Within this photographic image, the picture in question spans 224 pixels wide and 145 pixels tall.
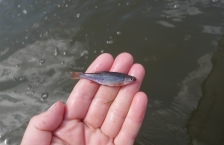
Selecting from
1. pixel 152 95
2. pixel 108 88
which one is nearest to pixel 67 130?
pixel 108 88

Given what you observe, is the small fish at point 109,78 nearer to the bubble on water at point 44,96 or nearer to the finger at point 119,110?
the finger at point 119,110

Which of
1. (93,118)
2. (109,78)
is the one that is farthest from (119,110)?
(109,78)

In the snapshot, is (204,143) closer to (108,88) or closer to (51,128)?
(108,88)

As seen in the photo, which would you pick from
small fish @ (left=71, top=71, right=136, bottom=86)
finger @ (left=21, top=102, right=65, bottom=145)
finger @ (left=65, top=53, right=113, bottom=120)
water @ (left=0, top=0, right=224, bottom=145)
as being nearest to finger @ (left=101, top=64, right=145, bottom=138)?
small fish @ (left=71, top=71, right=136, bottom=86)

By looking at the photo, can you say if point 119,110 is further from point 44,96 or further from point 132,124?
point 44,96

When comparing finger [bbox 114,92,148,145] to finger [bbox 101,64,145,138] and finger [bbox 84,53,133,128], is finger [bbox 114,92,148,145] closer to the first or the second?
finger [bbox 101,64,145,138]

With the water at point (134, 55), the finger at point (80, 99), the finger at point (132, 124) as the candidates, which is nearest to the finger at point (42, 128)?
the finger at point (80, 99)

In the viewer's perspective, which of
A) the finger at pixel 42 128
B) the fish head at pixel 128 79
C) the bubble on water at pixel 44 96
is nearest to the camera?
the finger at pixel 42 128
